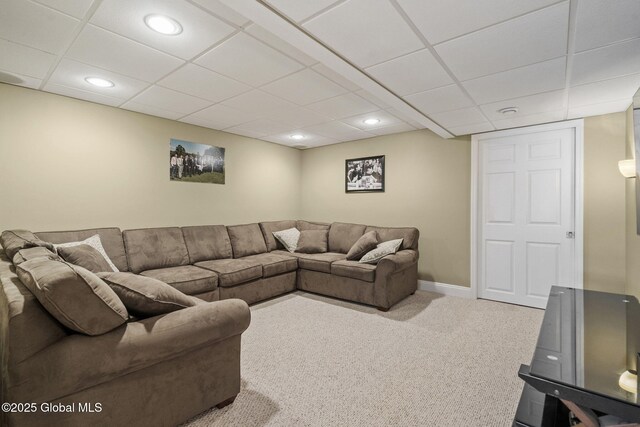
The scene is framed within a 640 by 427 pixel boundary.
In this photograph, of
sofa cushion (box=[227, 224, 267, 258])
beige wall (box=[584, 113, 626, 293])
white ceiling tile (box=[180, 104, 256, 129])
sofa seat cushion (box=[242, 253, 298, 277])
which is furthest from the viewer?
sofa cushion (box=[227, 224, 267, 258])

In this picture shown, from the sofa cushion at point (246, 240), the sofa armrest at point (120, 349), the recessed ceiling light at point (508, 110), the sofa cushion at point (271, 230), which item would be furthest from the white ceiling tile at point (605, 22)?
the sofa cushion at point (271, 230)

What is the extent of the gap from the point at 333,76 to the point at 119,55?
1711mm

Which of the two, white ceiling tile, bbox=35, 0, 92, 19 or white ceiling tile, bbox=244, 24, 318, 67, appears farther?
white ceiling tile, bbox=244, 24, 318, 67

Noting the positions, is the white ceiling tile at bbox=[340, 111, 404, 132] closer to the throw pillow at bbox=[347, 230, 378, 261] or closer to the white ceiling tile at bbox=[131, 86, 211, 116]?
the throw pillow at bbox=[347, 230, 378, 261]

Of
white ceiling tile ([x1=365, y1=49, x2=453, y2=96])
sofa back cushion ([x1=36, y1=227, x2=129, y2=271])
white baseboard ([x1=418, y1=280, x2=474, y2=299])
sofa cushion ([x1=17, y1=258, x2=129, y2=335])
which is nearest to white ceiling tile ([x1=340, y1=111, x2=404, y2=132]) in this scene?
white ceiling tile ([x1=365, y1=49, x2=453, y2=96])

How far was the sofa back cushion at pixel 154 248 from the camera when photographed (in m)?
3.48

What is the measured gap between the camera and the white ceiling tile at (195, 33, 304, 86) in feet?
7.11

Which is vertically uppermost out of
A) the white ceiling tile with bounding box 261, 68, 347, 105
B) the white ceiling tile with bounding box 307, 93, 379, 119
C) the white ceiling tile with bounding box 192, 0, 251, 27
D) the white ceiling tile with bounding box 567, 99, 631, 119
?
the white ceiling tile with bounding box 307, 93, 379, 119

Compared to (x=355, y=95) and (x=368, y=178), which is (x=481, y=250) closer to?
(x=368, y=178)

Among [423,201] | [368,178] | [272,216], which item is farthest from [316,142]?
[423,201]

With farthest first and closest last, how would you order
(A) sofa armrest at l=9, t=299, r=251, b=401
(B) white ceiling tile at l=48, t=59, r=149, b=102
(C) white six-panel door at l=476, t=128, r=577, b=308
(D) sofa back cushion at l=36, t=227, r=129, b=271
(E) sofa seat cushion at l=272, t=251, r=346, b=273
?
(E) sofa seat cushion at l=272, t=251, r=346, b=273
(C) white six-panel door at l=476, t=128, r=577, b=308
(D) sofa back cushion at l=36, t=227, r=129, b=271
(B) white ceiling tile at l=48, t=59, r=149, b=102
(A) sofa armrest at l=9, t=299, r=251, b=401

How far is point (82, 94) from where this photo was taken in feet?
10.4

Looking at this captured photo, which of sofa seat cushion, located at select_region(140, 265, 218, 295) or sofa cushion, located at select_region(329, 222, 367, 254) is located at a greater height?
sofa cushion, located at select_region(329, 222, 367, 254)

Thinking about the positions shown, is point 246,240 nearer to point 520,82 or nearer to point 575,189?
point 520,82
